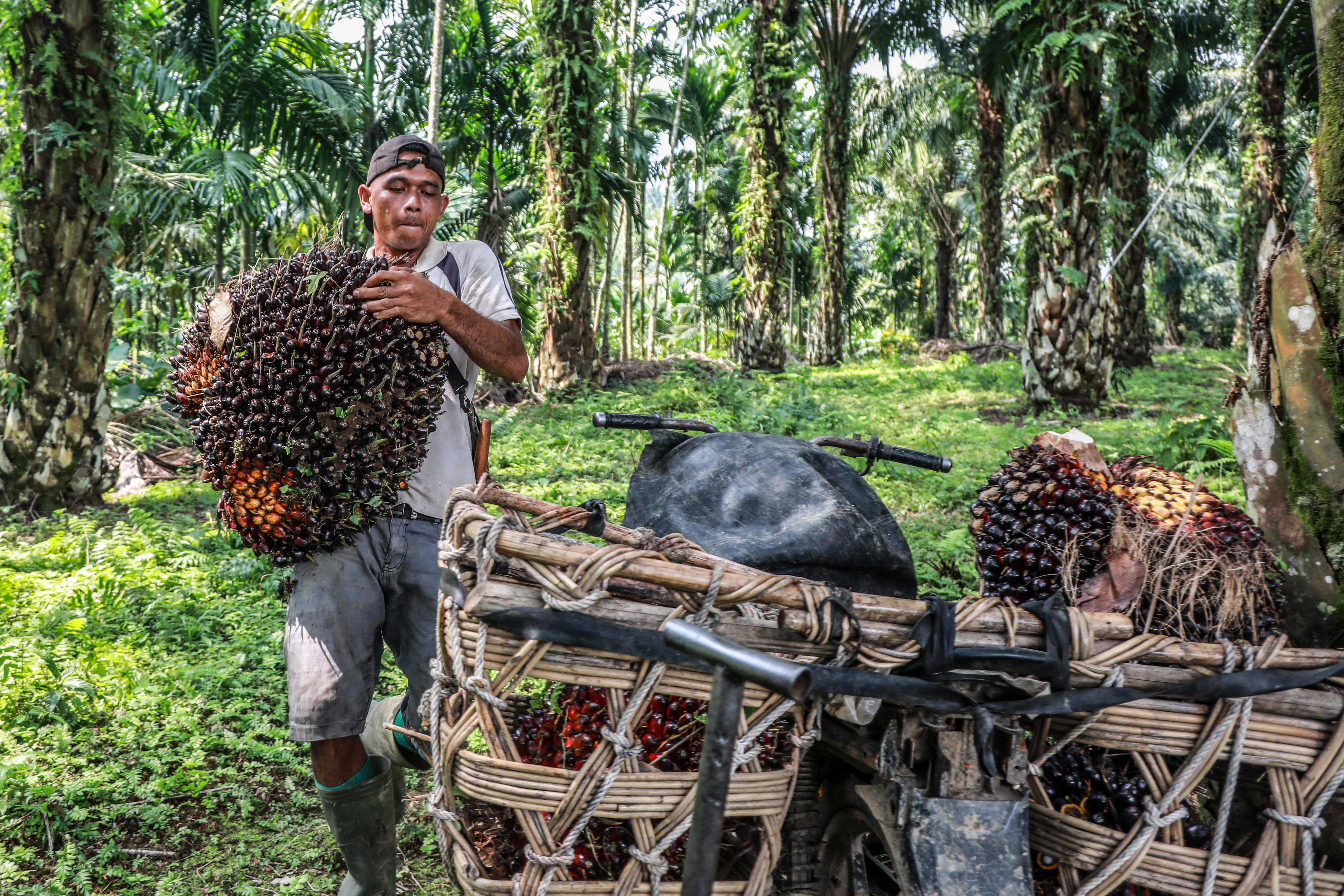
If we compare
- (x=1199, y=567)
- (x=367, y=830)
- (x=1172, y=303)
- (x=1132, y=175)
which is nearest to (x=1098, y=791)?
(x=1199, y=567)

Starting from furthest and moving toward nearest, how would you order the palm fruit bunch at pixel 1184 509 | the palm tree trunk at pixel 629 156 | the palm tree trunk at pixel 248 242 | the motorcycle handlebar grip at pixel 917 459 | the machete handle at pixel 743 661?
the palm tree trunk at pixel 629 156 < the palm tree trunk at pixel 248 242 < the motorcycle handlebar grip at pixel 917 459 < the palm fruit bunch at pixel 1184 509 < the machete handle at pixel 743 661

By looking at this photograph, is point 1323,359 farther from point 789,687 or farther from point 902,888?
point 789,687

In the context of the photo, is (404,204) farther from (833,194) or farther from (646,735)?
(833,194)

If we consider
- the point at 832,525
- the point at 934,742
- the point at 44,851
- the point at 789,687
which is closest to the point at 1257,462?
the point at 832,525

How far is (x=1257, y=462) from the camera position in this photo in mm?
1996

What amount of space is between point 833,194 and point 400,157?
12904mm

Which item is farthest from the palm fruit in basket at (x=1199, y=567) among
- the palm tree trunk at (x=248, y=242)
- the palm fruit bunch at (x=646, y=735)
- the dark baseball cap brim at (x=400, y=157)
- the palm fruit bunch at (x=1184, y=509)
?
the palm tree trunk at (x=248, y=242)

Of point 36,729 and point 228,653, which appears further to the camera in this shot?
point 228,653

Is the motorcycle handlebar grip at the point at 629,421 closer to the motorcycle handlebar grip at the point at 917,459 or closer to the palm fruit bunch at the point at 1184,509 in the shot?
the motorcycle handlebar grip at the point at 917,459

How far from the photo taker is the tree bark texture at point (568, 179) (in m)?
9.04

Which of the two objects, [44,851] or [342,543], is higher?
[342,543]

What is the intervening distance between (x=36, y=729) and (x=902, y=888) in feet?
11.3

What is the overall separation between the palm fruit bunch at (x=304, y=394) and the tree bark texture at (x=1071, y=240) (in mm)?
7117

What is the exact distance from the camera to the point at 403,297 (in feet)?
6.03
